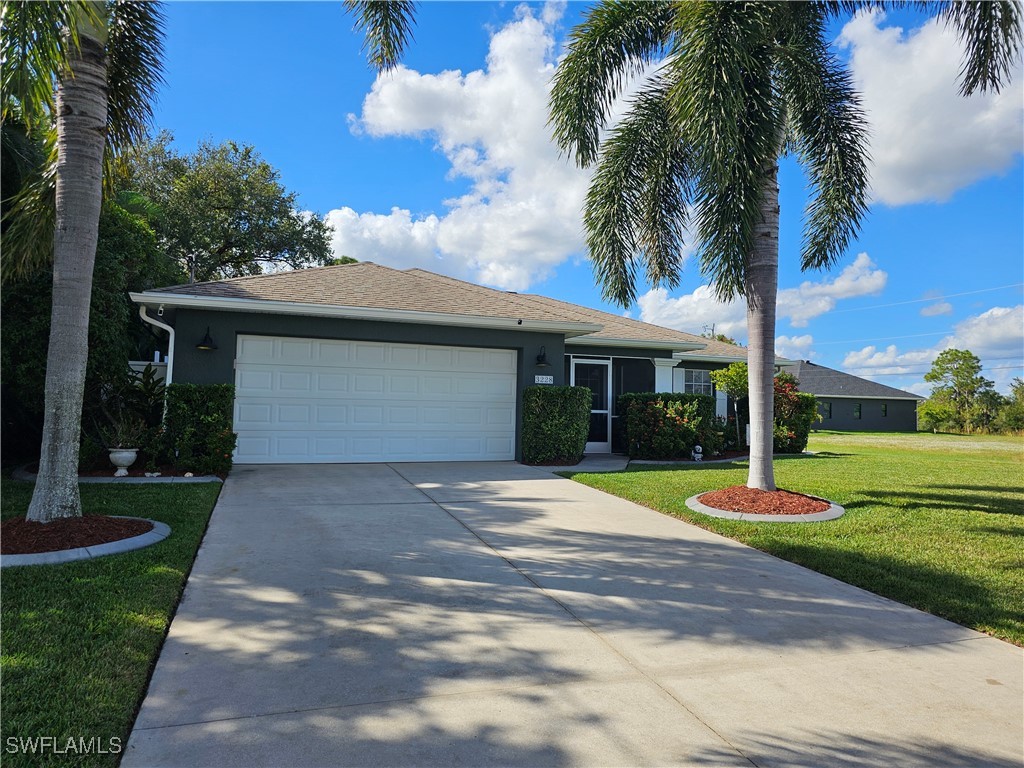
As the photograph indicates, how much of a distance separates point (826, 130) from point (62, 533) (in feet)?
33.3

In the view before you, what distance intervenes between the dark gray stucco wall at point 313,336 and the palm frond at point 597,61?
4.10 m

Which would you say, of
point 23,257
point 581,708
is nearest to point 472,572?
point 581,708

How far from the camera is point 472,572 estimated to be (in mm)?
4781

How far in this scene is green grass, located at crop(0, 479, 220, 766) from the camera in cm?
246

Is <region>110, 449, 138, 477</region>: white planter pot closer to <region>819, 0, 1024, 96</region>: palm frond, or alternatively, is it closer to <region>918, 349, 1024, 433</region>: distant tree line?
<region>819, 0, 1024, 96</region>: palm frond

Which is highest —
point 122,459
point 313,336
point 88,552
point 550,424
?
point 313,336

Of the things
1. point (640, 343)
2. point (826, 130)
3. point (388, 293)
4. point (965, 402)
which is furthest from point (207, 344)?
point (965, 402)

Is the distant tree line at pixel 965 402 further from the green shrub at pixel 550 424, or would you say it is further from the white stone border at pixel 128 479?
the white stone border at pixel 128 479

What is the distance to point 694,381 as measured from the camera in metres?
16.0

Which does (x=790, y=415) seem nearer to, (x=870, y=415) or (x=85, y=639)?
(x=85, y=639)

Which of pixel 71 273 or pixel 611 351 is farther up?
pixel 611 351

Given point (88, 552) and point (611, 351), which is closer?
point (88, 552)

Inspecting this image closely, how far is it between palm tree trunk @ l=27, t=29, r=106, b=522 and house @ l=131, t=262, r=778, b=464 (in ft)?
13.7

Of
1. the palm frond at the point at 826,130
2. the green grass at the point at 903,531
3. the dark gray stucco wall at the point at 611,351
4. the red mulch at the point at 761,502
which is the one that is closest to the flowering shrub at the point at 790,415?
the dark gray stucco wall at the point at 611,351
